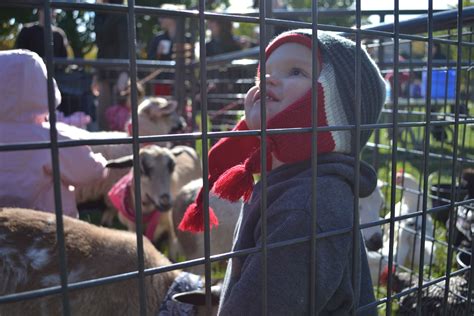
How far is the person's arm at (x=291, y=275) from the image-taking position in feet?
3.80

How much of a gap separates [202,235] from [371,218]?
1.13 meters

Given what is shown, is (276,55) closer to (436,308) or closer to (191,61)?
(436,308)

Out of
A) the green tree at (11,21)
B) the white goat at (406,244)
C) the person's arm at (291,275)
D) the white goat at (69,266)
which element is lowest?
the white goat at (406,244)

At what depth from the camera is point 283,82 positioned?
136 cm

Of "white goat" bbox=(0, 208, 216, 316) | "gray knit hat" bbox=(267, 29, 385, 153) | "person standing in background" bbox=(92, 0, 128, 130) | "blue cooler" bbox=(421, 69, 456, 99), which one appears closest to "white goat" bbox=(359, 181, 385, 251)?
"blue cooler" bbox=(421, 69, 456, 99)

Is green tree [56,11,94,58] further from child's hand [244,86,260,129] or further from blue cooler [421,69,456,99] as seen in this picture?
child's hand [244,86,260,129]

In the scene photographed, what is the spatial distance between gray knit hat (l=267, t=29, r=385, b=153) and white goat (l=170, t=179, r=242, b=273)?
1.60 meters

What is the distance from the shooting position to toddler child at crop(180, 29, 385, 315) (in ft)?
3.85

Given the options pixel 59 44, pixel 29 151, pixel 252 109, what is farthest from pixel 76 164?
pixel 59 44

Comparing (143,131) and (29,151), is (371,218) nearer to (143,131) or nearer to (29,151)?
(29,151)

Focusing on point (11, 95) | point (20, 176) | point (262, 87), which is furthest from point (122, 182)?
point (262, 87)

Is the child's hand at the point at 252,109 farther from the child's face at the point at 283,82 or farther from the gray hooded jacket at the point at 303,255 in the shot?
the gray hooded jacket at the point at 303,255

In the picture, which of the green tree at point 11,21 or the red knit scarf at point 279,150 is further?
the green tree at point 11,21

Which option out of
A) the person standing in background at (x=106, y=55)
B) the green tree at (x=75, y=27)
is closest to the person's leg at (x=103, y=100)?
the person standing in background at (x=106, y=55)
